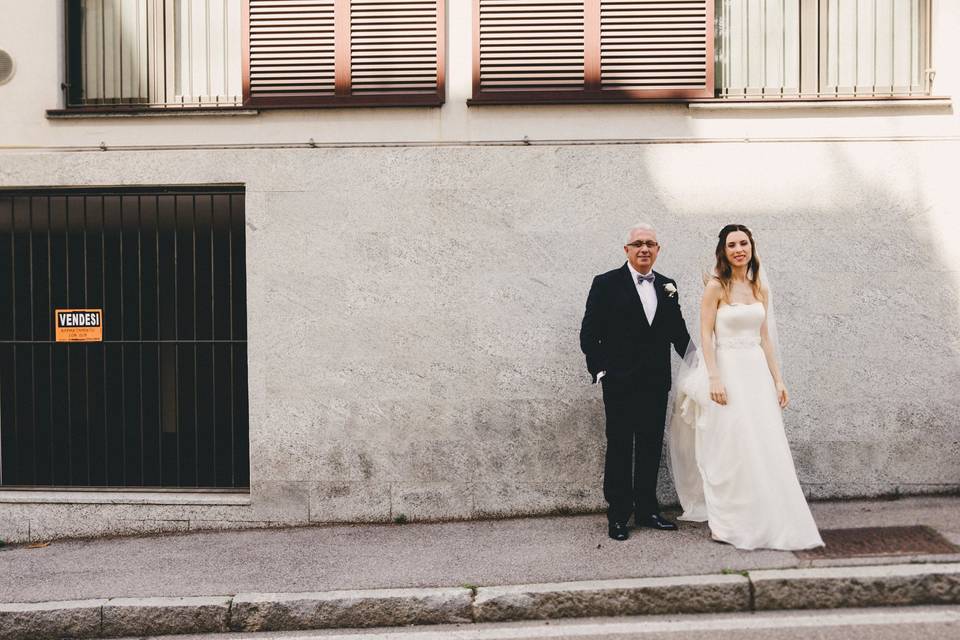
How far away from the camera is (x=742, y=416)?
5.31 meters

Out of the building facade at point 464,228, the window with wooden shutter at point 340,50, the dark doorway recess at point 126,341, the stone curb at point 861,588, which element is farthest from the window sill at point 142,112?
the stone curb at point 861,588

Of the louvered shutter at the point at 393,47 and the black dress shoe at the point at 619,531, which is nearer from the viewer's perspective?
the black dress shoe at the point at 619,531

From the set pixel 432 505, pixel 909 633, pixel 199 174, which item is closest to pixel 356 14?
pixel 199 174

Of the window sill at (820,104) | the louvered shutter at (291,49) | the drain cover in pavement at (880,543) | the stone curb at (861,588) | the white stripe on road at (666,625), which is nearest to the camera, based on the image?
the white stripe on road at (666,625)

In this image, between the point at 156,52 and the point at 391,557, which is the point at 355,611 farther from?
the point at 156,52

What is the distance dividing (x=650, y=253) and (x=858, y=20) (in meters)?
2.86

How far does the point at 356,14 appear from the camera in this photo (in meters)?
6.53

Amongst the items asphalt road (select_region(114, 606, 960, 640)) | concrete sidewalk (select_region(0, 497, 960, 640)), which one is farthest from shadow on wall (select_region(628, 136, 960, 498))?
asphalt road (select_region(114, 606, 960, 640))

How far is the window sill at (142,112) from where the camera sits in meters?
6.41

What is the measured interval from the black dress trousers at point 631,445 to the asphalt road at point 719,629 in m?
1.17

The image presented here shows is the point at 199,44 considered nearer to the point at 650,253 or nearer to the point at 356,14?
the point at 356,14

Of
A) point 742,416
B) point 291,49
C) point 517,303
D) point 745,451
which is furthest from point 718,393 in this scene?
point 291,49

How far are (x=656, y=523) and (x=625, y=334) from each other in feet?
4.36

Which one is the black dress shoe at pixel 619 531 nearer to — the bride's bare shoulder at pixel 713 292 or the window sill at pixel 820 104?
the bride's bare shoulder at pixel 713 292
